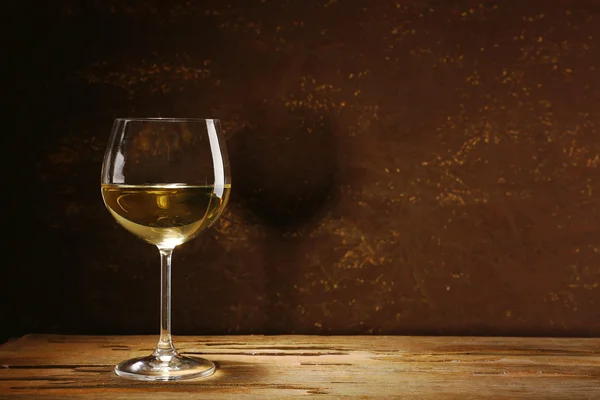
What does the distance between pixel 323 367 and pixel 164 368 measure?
0.60 ft

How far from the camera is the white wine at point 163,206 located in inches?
34.2

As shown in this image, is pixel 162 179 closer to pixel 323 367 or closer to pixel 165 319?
pixel 165 319

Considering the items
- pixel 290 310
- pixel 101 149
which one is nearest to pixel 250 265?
pixel 290 310

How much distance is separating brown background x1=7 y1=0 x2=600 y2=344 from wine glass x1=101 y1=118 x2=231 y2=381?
0.21 m

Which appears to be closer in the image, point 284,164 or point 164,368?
point 164,368

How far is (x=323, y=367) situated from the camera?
0.90 meters

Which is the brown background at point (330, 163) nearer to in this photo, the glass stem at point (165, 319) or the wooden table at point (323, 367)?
the wooden table at point (323, 367)

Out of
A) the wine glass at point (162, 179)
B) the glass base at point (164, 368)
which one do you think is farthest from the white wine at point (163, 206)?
the glass base at point (164, 368)

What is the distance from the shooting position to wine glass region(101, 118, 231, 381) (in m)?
0.87

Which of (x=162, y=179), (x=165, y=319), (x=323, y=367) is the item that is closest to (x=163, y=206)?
(x=162, y=179)

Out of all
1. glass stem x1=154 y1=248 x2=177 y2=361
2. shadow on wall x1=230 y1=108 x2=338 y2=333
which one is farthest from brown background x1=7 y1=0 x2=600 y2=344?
glass stem x1=154 y1=248 x2=177 y2=361

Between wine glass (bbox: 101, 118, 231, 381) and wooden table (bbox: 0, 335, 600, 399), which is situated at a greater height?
wine glass (bbox: 101, 118, 231, 381)

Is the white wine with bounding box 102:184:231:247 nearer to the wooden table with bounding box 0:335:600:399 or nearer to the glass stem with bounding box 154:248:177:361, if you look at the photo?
the glass stem with bounding box 154:248:177:361

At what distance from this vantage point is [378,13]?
1.09 metres
